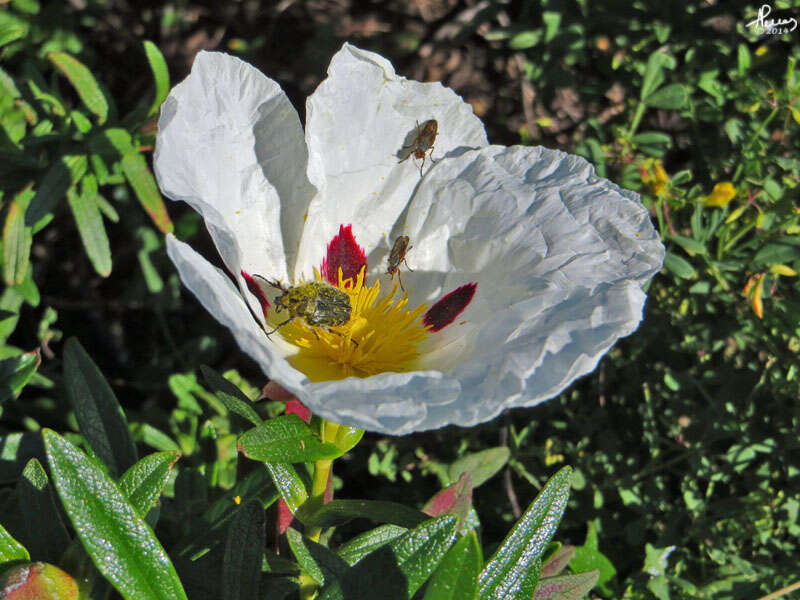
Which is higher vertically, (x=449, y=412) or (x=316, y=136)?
(x=316, y=136)

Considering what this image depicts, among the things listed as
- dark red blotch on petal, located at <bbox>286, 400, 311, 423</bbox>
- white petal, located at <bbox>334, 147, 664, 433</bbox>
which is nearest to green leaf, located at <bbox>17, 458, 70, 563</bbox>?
dark red blotch on petal, located at <bbox>286, 400, 311, 423</bbox>

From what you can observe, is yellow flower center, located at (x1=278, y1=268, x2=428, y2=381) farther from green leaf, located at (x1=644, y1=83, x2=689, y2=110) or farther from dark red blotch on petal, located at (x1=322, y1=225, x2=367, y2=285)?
green leaf, located at (x1=644, y1=83, x2=689, y2=110)

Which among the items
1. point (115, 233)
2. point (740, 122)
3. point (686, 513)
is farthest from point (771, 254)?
point (115, 233)

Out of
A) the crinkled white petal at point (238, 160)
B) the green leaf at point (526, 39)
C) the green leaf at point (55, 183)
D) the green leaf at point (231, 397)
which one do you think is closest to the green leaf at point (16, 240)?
the green leaf at point (55, 183)

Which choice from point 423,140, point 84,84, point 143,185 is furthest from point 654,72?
point 84,84

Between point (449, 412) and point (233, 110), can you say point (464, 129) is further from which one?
point (449, 412)

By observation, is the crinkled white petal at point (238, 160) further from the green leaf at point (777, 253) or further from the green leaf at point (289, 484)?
the green leaf at point (777, 253)

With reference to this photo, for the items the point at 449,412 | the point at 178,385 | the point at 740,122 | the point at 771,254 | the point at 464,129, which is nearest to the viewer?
the point at 449,412

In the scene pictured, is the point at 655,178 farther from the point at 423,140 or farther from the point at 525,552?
the point at 525,552
